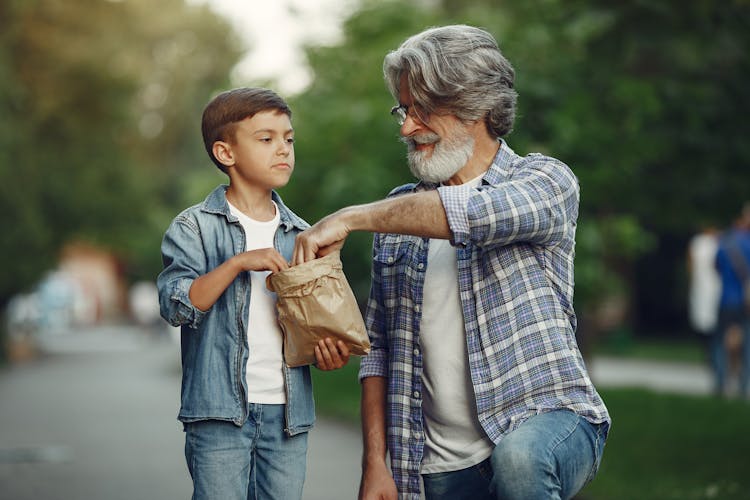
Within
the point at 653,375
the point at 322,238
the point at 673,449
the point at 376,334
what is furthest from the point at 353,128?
the point at 322,238

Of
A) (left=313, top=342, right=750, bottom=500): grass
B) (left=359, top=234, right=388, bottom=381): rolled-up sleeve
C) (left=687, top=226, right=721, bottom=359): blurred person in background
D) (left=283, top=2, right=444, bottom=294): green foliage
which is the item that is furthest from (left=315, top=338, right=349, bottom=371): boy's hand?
(left=687, top=226, right=721, bottom=359): blurred person in background

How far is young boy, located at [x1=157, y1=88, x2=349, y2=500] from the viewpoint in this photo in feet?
11.5

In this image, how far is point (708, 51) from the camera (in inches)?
→ 275

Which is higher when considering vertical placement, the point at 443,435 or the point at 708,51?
the point at 708,51

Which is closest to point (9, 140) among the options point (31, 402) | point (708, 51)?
point (31, 402)

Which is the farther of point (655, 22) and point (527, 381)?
point (655, 22)

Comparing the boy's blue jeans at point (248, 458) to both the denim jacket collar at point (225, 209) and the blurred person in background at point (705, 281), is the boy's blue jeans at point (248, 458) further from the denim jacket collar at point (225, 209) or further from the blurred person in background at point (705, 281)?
the blurred person in background at point (705, 281)

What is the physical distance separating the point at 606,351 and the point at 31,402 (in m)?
12.8

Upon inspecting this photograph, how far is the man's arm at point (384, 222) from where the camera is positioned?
3191 mm

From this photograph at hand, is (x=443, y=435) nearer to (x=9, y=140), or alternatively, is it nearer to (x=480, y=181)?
(x=480, y=181)

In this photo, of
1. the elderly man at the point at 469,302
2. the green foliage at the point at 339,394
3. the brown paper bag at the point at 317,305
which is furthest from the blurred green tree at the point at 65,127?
the brown paper bag at the point at 317,305

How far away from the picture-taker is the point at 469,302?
3.44m

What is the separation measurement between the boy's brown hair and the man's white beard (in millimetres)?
474

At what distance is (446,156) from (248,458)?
1.04 m
